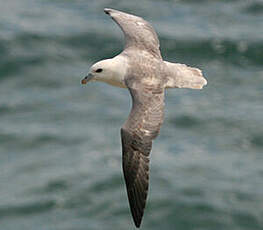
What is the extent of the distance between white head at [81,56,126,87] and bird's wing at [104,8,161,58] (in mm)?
634

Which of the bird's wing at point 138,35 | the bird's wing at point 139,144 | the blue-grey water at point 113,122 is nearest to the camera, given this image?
the bird's wing at point 139,144

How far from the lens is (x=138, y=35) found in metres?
11.1

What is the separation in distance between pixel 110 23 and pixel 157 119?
10.8 meters

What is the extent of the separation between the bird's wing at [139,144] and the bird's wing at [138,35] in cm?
129

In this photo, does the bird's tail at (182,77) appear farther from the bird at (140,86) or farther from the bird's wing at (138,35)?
the bird's wing at (138,35)

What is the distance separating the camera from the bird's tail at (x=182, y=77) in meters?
10.2

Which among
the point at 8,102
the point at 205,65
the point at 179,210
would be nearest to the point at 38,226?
the point at 179,210

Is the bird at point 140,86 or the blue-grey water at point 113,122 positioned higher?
the bird at point 140,86

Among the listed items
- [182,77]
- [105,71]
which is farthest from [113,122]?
[105,71]

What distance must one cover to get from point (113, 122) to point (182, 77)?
24.2ft

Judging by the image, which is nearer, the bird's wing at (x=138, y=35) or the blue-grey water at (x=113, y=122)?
the bird's wing at (x=138, y=35)

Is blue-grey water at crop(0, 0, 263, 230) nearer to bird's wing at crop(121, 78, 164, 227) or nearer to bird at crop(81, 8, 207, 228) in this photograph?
bird at crop(81, 8, 207, 228)

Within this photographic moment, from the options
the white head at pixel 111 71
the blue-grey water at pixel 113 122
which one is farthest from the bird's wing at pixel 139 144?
the blue-grey water at pixel 113 122

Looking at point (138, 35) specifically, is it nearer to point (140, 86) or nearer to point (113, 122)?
point (140, 86)
